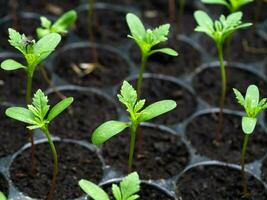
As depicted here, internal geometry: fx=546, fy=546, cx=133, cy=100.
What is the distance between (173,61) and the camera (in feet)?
6.94

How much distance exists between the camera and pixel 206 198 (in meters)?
1.59

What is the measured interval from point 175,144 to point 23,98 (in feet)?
1.81

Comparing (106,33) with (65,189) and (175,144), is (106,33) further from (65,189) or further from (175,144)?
(65,189)

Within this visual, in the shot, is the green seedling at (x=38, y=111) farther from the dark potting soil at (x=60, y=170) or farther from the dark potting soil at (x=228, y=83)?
the dark potting soil at (x=228, y=83)

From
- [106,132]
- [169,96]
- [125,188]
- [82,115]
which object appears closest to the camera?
[125,188]

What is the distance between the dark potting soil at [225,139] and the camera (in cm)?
174

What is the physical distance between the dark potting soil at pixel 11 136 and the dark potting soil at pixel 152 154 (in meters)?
0.26

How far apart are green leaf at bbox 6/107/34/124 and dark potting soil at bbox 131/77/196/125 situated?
1.93 feet

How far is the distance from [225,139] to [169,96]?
28cm

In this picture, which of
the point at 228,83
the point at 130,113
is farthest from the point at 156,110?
the point at 228,83

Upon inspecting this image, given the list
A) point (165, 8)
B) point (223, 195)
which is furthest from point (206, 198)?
point (165, 8)

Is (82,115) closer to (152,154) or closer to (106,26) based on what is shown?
(152,154)

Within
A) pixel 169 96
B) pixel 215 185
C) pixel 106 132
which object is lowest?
pixel 215 185

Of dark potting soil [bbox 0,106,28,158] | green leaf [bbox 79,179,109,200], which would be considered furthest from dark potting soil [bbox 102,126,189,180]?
green leaf [bbox 79,179,109,200]
